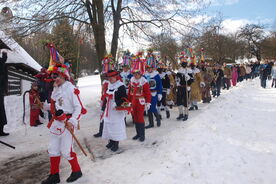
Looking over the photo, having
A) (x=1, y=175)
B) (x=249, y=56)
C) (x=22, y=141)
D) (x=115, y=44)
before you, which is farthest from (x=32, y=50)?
(x=249, y=56)

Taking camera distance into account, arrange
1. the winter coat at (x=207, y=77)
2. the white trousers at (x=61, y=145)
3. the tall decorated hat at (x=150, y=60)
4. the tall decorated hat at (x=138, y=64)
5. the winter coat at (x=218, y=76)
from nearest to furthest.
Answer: the white trousers at (x=61, y=145), the tall decorated hat at (x=138, y=64), the tall decorated hat at (x=150, y=60), the winter coat at (x=207, y=77), the winter coat at (x=218, y=76)

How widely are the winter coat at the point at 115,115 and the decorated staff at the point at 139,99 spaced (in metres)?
0.92

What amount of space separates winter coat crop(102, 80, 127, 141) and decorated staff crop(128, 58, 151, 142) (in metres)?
0.92

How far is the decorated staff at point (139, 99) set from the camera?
6625mm

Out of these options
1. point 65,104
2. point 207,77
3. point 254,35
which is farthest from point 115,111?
point 254,35

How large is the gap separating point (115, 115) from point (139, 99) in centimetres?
119

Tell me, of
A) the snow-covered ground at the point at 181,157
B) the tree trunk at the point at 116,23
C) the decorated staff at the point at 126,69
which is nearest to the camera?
the snow-covered ground at the point at 181,157

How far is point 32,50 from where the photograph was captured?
35.8m

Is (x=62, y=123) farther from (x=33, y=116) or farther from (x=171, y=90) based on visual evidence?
(x=171, y=90)

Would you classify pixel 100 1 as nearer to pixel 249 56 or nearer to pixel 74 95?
pixel 74 95

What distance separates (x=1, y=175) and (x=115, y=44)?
8.76 meters

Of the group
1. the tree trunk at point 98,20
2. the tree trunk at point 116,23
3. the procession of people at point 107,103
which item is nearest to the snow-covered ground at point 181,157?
the procession of people at point 107,103

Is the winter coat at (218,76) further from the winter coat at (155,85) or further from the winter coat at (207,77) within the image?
the winter coat at (155,85)

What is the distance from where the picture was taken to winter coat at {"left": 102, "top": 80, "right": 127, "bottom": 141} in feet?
18.7
